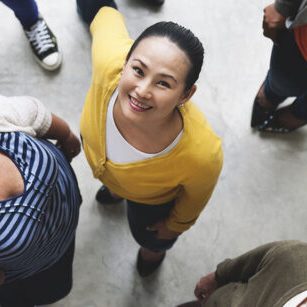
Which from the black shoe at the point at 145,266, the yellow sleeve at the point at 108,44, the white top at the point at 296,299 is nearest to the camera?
the white top at the point at 296,299

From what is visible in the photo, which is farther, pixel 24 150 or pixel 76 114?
pixel 76 114

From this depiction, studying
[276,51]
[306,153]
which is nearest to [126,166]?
[276,51]

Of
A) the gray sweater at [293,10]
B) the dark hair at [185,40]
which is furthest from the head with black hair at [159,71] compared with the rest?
the gray sweater at [293,10]

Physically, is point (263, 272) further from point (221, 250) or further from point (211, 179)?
point (221, 250)

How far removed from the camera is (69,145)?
1.36 metres

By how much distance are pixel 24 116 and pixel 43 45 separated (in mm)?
1064

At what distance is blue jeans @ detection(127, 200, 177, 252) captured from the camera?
1343 millimetres

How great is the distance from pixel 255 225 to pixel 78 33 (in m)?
1.29

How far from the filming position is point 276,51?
1.46 metres

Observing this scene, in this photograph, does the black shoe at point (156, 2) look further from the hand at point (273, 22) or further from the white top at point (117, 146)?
the white top at point (117, 146)

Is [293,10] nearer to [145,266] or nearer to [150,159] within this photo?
[150,159]

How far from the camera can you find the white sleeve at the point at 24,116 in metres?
0.97

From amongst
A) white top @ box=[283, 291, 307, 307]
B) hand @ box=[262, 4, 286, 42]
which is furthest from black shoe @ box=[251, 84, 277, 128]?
white top @ box=[283, 291, 307, 307]

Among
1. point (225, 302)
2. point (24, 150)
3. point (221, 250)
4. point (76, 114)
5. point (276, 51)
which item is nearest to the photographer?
point (24, 150)
